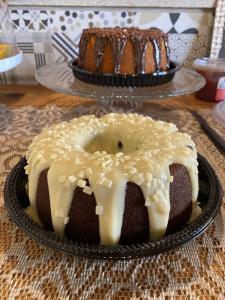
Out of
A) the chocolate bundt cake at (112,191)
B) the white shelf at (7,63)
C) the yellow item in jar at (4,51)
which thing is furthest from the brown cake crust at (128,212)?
the yellow item in jar at (4,51)

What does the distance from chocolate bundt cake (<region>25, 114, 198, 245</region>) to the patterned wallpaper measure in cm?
81

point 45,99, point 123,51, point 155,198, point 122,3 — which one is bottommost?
point 45,99

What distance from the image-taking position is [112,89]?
82 cm

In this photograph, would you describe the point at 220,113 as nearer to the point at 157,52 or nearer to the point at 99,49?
the point at 157,52

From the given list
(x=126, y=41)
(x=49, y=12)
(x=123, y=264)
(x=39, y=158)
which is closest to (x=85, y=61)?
(x=126, y=41)

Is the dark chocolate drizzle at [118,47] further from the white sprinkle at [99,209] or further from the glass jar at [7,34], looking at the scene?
the white sprinkle at [99,209]

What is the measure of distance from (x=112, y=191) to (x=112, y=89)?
0.48 metres

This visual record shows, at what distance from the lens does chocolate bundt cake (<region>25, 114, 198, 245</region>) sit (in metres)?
0.39

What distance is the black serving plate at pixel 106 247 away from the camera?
0.36m

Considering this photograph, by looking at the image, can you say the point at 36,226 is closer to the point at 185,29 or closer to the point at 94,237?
the point at 94,237

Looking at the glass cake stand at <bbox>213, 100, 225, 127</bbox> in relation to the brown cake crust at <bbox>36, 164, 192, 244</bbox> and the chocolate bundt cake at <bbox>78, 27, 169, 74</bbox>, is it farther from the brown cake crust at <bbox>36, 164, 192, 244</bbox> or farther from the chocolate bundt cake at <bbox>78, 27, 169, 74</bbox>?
the brown cake crust at <bbox>36, 164, 192, 244</bbox>

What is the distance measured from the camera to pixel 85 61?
0.88 m

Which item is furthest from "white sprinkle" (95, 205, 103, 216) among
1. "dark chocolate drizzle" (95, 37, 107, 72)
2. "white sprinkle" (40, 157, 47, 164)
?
"dark chocolate drizzle" (95, 37, 107, 72)

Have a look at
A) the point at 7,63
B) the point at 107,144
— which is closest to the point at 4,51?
the point at 7,63
